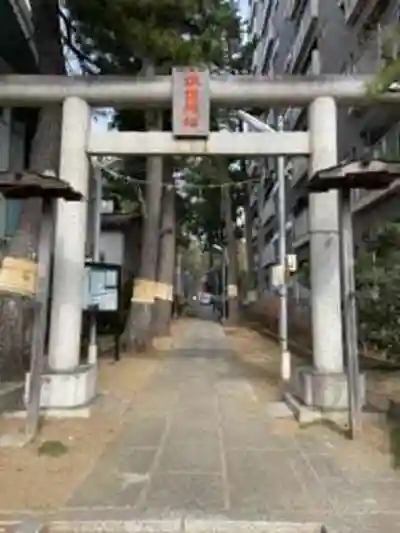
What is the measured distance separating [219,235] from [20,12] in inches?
1215

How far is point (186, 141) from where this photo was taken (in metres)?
9.21

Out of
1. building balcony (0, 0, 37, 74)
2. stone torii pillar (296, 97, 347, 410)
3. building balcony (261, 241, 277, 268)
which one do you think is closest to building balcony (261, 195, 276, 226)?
building balcony (261, 241, 277, 268)

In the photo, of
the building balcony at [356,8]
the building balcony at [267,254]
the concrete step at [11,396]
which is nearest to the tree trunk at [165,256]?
the building balcony at [356,8]

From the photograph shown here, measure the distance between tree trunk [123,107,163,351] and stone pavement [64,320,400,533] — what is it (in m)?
8.48

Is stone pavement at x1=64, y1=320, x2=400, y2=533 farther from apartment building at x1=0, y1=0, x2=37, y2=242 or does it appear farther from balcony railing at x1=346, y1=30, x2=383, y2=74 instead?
balcony railing at x1=346, y1=30, x2=383, y2=74

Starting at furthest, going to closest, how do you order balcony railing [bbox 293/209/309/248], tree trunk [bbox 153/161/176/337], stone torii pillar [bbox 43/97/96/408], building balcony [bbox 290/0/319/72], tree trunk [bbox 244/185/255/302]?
tree trunk [bbox 244/185/255/302] → balcony railing [bbox 293/209/309/248] → building balcony [bbox 290/0/319/72] → tree trunk [bbox 153/161/176/337] → stone torii pillar [bbox 43/97/96/408]

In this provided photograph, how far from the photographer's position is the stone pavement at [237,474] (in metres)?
5.07

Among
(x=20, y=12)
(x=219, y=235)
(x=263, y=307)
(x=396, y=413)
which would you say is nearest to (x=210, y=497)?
(x=396, y=413)

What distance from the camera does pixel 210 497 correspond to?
540 centimetres

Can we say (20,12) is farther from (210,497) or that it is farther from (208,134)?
(210,497)

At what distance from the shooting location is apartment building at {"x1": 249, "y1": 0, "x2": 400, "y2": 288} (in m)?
19.3

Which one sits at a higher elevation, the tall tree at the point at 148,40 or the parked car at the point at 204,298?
the tall tree at the point at 148,40

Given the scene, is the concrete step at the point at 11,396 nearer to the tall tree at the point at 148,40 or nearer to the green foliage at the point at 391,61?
the green foliage at the point at 391,61

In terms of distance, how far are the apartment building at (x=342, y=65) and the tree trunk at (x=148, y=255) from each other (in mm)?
4243
